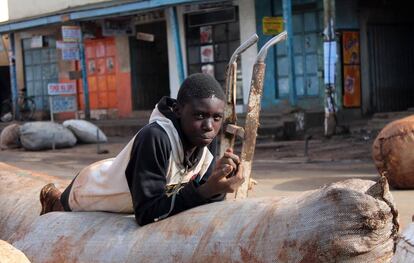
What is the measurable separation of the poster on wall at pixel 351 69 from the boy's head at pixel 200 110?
11.7m

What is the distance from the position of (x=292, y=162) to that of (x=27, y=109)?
14005 mm

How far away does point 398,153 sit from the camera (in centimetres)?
686

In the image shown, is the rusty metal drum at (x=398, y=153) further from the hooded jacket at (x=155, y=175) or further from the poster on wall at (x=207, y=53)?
the poster on wall at (x=207, y=53)

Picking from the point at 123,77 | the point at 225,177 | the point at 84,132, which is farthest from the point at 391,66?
the point at 225,177

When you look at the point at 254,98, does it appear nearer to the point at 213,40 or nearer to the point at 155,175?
the point at 155,175

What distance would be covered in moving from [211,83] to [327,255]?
103 cm

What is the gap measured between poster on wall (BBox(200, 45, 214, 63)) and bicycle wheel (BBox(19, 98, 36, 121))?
7293 mm

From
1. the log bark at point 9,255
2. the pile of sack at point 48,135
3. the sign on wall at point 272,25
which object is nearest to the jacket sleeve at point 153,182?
the log bark at point 9,255

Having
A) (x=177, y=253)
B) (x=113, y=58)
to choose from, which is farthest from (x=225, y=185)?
(x=113, y=58)

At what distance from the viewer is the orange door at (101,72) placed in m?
20.3

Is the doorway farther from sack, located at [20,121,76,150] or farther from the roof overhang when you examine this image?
sack, located at [20,121,76,150]

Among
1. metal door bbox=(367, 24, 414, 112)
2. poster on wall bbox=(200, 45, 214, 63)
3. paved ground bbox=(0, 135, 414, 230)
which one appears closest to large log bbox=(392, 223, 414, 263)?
paved ground bbox=(0, 135, 414, 230)

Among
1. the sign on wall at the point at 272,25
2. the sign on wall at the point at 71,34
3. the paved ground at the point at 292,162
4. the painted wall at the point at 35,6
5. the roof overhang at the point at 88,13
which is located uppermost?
the painted wall at the point at 35,6

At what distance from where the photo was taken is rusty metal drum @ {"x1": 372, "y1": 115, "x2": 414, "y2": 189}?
6832mm
